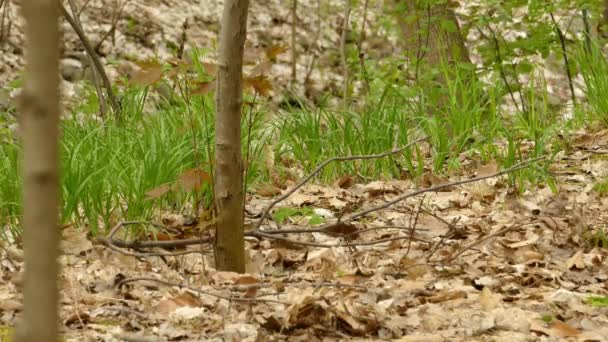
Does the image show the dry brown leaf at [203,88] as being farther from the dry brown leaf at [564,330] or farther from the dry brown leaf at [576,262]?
the dry brown leaf at [576,262]

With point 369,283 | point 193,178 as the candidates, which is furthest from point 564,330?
point 193,178

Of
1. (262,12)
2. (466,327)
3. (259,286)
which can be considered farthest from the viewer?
(262,12)

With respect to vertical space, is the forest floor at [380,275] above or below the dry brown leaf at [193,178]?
below

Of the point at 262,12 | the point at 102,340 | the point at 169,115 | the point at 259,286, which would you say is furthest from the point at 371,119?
the point at 262,12

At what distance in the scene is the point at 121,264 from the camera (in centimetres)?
291

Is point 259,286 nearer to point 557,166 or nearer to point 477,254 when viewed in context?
point 477,254

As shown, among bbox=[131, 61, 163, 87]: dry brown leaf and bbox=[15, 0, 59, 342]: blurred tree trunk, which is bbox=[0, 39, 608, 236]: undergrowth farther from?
bbox=[15, 0, 59, 342]: blurred tree trunk

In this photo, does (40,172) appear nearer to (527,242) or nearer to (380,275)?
(380,275)

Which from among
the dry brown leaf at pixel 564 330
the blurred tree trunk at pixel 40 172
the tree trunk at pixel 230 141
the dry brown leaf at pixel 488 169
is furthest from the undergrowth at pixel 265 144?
the blurred tree trunk at pixel 40 172

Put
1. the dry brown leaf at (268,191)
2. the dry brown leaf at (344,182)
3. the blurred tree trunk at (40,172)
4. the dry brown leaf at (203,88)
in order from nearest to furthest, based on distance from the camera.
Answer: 1. the blurred tree trunk at (40,172)
2. the dry brown leaf at (203,88)
3. the dry brown leaf at (268,191)
4. the dry brown leaf at (344,182)

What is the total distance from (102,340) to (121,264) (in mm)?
847

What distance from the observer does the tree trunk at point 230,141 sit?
2.53 meters

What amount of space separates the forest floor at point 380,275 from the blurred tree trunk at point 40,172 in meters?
1.20

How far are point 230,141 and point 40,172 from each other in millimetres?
1701
